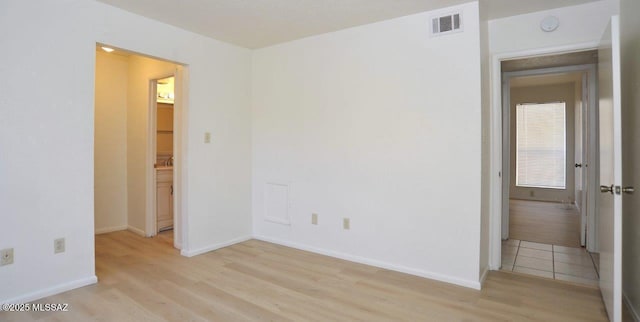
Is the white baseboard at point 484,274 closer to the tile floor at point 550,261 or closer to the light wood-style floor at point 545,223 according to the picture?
the tile floor at point 550,261

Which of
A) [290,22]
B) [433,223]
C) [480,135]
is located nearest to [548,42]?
[480,135]

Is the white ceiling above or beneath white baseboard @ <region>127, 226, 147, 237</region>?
above

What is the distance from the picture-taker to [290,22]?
323 cm

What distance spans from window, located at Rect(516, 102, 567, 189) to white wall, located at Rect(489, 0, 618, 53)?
16.8 ft

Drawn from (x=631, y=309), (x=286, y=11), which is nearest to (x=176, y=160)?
(x=286, y=11)

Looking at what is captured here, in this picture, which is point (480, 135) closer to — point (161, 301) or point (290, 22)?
point (290, 22)

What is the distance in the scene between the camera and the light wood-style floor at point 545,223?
175 inches

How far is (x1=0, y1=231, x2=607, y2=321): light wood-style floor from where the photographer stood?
2.34m

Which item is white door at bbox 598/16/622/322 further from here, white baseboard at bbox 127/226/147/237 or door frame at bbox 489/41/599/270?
white baseboard at bbox 127/226/147/237

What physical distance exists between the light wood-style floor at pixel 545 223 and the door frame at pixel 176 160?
411 centimetres

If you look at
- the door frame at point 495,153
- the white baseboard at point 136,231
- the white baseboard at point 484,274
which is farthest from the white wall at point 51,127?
the white baseboard at point 484,274

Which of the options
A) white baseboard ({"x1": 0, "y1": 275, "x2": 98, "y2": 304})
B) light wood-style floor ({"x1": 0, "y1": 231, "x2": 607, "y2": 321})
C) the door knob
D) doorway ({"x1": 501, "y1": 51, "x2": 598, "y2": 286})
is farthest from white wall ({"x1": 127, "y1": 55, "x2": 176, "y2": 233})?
the door knob

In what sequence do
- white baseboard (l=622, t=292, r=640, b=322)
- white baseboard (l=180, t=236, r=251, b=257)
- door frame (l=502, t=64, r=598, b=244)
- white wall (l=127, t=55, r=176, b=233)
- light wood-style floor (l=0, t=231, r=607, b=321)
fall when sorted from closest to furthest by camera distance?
white baseboard (l=622, t=292, r=640, b=322) → light wood-style floor (l=0, t=231, r=607, b=321) → white baseboard (l=180, t=236, r=251, b=257) → door frame (l=502, t=64, r=598, b=244) → white wall (l=127, t=55, r=176, b=233)

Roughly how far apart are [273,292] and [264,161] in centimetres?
179
